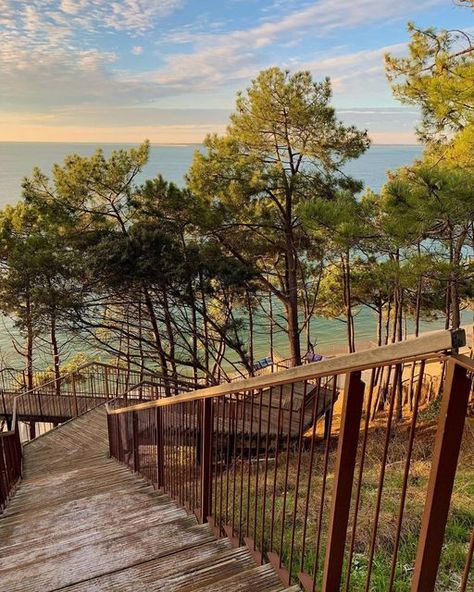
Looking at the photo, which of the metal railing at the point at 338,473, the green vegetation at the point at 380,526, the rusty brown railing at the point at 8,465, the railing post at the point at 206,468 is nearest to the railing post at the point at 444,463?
the metal railing at the point at 338,473

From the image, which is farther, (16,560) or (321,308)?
(321,308)

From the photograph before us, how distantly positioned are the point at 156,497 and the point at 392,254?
8151 mm

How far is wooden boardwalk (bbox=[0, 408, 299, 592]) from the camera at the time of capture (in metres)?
2.22

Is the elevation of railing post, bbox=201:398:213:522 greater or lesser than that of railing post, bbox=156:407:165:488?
greater

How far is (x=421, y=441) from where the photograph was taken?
21.3ft

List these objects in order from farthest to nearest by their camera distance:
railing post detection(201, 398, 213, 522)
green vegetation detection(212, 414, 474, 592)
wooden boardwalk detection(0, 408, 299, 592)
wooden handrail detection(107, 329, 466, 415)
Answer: railing post detection(201, 398, 213, 522) → green vegetation detection(212, 414, 474, 592) → wooden boardwalk detection(0, 408, 299, 592) → wooden handrail detection(107, 329, 466, 415)

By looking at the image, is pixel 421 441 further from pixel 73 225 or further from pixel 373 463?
pixel 73 225

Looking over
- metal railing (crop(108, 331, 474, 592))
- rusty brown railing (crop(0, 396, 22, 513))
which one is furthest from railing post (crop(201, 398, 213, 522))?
rusty brown railing (crop(0, 396, 22, 513))

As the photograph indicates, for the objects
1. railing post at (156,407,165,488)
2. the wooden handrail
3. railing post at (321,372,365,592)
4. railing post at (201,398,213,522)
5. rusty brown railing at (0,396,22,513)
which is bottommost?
rusty brown railing at (0,396,22,513)

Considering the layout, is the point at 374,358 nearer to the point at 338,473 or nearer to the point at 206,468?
the point at 338,473

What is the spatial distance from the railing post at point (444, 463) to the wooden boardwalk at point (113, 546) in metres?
0.90

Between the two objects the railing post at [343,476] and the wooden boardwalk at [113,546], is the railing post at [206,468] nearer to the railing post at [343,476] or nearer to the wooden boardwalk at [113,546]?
the wooden boardwalk at [113,546]

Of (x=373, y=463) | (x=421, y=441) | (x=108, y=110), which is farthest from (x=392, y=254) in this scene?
(x=108, y=110)

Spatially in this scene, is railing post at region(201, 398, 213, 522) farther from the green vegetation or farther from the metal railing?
the green vegetation
